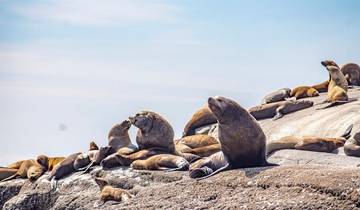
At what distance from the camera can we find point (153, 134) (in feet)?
53.2

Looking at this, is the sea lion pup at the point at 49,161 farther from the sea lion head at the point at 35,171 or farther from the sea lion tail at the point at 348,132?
the sea lion tail at the point at 348,132

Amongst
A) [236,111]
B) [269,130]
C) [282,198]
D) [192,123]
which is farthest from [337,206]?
[192,123]

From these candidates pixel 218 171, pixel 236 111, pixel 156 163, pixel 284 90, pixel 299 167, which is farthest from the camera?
pixel 284 90

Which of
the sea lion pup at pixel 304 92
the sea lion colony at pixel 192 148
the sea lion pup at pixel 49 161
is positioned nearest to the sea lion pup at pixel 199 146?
the sea lion colony at pixel 192 148

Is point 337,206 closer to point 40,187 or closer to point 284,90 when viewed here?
point 40,187

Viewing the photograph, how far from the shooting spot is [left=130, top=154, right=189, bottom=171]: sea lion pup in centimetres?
1389

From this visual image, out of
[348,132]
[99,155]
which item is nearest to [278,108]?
[348,132]

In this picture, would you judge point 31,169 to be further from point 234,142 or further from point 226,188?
point 226,188

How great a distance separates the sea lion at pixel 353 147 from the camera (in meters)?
15.4

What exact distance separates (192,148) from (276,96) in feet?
25.1

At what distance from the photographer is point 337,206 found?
9.12m

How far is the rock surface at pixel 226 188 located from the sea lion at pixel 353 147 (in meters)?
0.19

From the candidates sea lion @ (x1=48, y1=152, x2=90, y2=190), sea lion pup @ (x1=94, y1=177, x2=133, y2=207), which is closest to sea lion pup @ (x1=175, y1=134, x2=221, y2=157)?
sea lion @ (x1=48, y1=152, x2=90, y2=190)

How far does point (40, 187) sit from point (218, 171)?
5.00 m
